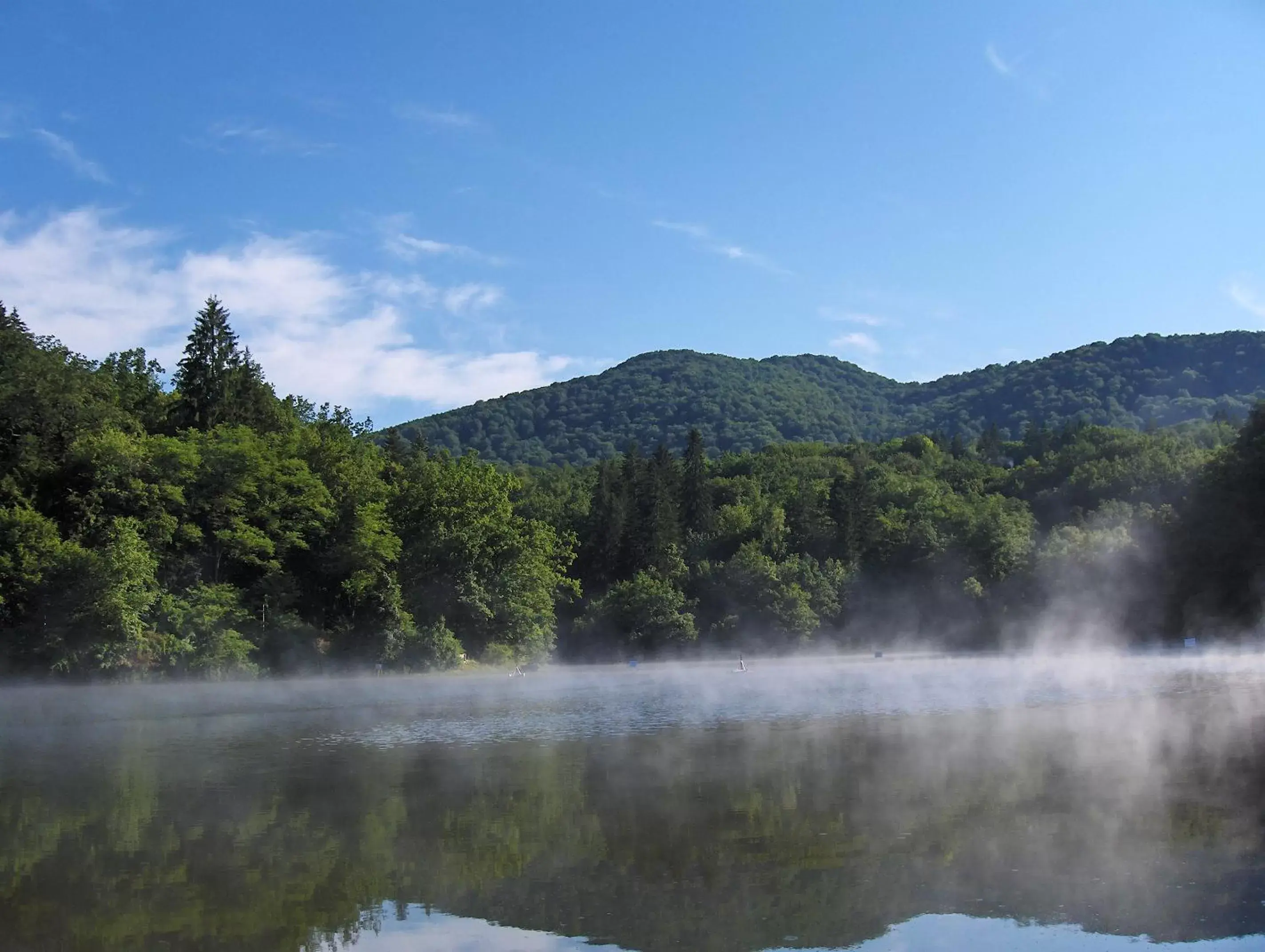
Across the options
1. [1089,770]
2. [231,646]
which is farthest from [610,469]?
[1089,770]

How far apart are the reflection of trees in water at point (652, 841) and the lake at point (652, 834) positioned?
0.06 m

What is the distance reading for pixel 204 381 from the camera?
71938mm

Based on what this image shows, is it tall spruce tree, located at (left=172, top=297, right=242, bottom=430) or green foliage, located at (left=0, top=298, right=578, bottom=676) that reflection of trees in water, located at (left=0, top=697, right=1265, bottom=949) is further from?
tall spruce tree, located at (left=172, top=297, right=242, bottom=430)

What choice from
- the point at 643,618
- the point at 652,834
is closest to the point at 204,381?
the point at 643,618

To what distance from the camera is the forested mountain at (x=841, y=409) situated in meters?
166

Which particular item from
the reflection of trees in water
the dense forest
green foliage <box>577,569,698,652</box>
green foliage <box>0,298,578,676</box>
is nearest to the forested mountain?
the dense forest

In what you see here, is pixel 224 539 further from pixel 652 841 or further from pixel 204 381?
pixel 652 841

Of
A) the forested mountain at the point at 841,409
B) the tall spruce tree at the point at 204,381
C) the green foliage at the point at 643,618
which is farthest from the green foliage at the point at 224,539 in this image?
the forested mountain at the point at 841,409

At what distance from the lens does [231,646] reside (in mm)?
54156

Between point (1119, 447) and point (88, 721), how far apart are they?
97919 mm

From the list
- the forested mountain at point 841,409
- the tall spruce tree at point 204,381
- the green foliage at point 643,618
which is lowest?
the green foliage at point 643,618

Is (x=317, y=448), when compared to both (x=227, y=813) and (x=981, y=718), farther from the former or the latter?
(x=227, y=813)

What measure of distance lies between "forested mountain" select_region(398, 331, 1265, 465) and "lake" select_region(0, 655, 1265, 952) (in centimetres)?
13190

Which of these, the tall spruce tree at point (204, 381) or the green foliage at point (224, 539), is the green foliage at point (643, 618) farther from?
the tall spruce tree at point (204, 381)
